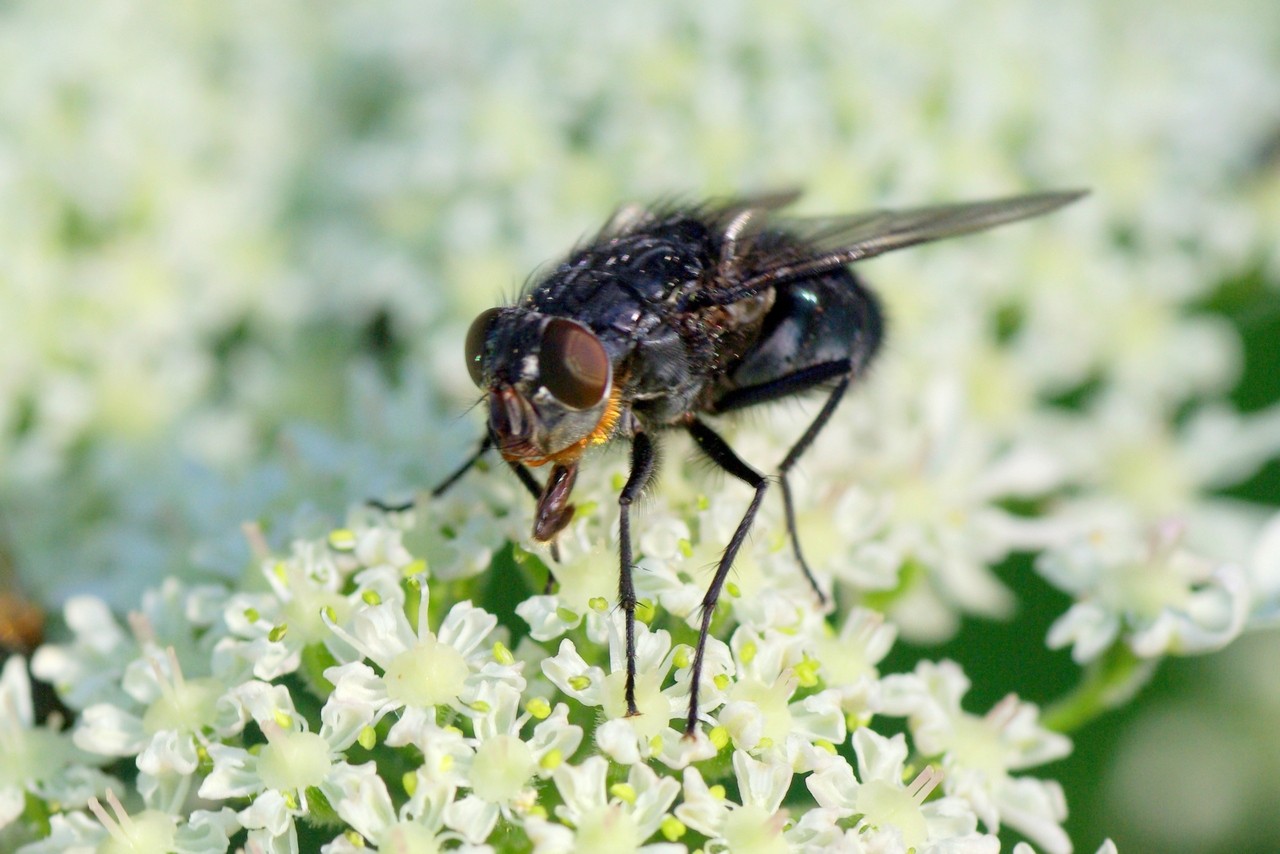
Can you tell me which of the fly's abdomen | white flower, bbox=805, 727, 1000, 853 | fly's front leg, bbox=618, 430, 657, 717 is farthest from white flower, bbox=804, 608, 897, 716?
the fly's abdomen

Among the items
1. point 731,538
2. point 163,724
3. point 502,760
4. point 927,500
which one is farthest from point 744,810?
point 927,500

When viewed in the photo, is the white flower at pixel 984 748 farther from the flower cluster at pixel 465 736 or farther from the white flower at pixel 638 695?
the white flower at pixel 638 695

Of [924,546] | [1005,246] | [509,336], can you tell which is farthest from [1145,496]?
[509,336]

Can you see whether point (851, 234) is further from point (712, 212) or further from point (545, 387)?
point (545, 387)

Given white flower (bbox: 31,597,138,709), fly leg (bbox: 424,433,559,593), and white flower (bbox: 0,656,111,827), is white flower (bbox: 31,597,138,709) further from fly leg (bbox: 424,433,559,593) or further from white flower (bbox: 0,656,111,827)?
fly leg (bbox: 424,433,559,593)

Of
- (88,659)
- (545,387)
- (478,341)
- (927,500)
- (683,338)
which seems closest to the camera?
(545,387)

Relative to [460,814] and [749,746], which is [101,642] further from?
[749,746]
